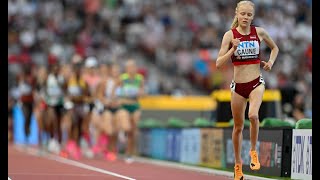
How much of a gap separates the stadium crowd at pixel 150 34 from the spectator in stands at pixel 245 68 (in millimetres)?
18981

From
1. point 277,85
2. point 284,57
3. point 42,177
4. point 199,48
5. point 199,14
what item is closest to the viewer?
point 42,177

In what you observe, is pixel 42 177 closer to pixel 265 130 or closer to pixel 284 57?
pixel 265 130

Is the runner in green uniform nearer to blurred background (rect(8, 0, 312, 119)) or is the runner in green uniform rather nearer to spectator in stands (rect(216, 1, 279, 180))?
blurred background (rect(8, 0, 312, 119))

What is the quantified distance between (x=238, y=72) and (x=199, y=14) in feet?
85.8

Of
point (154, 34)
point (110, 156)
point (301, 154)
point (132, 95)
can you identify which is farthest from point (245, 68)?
point (154, 34)

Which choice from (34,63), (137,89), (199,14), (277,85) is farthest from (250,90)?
(199,14)

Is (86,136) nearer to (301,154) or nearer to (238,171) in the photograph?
(301,154)

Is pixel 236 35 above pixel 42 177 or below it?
above

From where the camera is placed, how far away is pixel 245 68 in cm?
1275

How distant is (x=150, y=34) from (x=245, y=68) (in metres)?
24.8

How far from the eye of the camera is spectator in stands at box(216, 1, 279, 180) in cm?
1252

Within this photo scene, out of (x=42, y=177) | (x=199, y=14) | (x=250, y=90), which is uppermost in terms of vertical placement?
(x=199, y=14)

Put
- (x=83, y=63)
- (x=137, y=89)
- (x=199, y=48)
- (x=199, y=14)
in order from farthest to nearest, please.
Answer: (x=199, y=14) → (x=199, y=48) → (x=83, y=63) → (x=137, y=89)

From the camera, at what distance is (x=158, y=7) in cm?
3928
